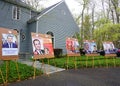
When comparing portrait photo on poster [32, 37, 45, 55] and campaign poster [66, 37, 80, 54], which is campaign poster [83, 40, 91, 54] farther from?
portrait photo on poster [32, 37, 45, 55]

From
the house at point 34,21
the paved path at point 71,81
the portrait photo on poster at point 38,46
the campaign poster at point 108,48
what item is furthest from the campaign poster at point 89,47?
the house at point 34,21

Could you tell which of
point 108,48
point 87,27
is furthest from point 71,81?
point 87,27

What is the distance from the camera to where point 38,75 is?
11.2 metres

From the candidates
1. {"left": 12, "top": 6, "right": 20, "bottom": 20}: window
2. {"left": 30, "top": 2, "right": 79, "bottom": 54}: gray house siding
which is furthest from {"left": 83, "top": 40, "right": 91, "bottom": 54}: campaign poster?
{"left": 12, "top": 6, "right": 20, "bottom": 20}: window

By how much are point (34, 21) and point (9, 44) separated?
15804 millimetres

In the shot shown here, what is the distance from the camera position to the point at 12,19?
2408 centimetres

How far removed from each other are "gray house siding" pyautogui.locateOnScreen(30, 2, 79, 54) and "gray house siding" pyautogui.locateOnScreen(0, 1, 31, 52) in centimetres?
189

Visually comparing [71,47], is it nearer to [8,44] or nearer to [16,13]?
[8,44]

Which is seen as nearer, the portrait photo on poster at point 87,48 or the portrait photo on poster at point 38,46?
the portrait photo on poster at point 38,46

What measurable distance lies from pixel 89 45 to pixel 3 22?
397 inches

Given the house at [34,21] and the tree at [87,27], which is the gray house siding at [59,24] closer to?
the house at [34,21]

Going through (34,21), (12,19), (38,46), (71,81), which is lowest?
(71,81)

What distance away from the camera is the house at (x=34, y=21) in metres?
A: 23.6

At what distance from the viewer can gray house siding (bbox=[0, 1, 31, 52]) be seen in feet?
75.0
